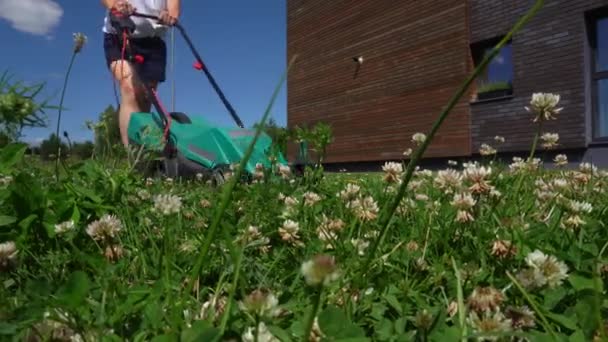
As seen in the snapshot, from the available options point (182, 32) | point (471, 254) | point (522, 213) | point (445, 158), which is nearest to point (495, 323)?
point (471, 254)

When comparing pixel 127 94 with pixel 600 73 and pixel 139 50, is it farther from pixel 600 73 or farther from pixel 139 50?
pixel 600 73

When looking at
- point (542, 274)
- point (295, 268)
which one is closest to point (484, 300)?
point (542, 274)

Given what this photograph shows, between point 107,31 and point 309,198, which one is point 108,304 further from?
point 107,31

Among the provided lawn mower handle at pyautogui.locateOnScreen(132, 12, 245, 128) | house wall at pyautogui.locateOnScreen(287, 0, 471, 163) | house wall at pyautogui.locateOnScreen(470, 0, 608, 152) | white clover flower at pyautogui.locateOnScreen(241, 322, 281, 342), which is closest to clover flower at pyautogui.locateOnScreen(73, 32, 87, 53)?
white clover flower at pyautogui.locateOnScreen(241, 322, 281, 342)

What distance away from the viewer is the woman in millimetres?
5176

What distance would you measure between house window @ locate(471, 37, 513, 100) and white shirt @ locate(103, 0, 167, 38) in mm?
7777

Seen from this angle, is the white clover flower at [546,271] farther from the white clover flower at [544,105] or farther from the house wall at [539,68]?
the house wall at [539,68]

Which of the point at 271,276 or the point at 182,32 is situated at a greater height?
the point at 182,32

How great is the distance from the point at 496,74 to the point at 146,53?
8.79 metres

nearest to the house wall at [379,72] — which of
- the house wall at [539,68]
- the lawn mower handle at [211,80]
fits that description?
the house wall at [539,68]

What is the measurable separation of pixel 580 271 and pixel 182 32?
5.76 meters

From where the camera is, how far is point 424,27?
44.7 ft

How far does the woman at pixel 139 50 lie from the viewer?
5176 mm

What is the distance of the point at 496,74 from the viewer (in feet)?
39.4
